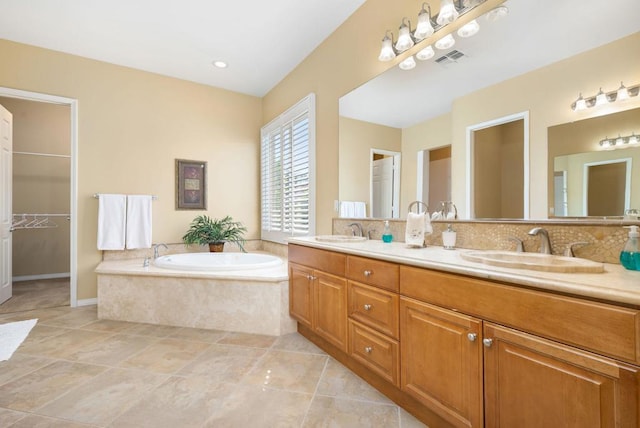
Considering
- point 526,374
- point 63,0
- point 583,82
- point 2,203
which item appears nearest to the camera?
point 526,374

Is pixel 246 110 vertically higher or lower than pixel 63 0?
lower

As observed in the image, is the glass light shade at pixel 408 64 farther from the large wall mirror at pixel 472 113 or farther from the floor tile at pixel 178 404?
the floor tile at pixel 178 404

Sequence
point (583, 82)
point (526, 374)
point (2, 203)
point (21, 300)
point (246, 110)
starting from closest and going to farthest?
point (526, 374) < point (583, 82) < point (2, 203) < point (21, 300) < point (246, 110)

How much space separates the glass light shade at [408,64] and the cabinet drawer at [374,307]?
150cm

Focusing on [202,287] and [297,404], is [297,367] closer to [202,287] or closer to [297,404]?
[297,404]

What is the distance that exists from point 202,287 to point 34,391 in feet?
3.89

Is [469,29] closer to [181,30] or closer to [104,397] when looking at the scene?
[181,30]

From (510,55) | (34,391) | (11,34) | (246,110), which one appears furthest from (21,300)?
(510,55)

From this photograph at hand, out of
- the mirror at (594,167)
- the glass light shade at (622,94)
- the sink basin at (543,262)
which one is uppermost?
the glass light shade at (622,94)

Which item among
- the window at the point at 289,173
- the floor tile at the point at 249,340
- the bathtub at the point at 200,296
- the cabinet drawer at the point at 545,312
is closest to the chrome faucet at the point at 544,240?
the cabinet drawer at the point at 545,312

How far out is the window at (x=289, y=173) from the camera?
3099 mm

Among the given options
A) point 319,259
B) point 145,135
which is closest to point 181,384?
point 319,259

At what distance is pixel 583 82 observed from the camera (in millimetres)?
1281

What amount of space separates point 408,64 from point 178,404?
250cm
